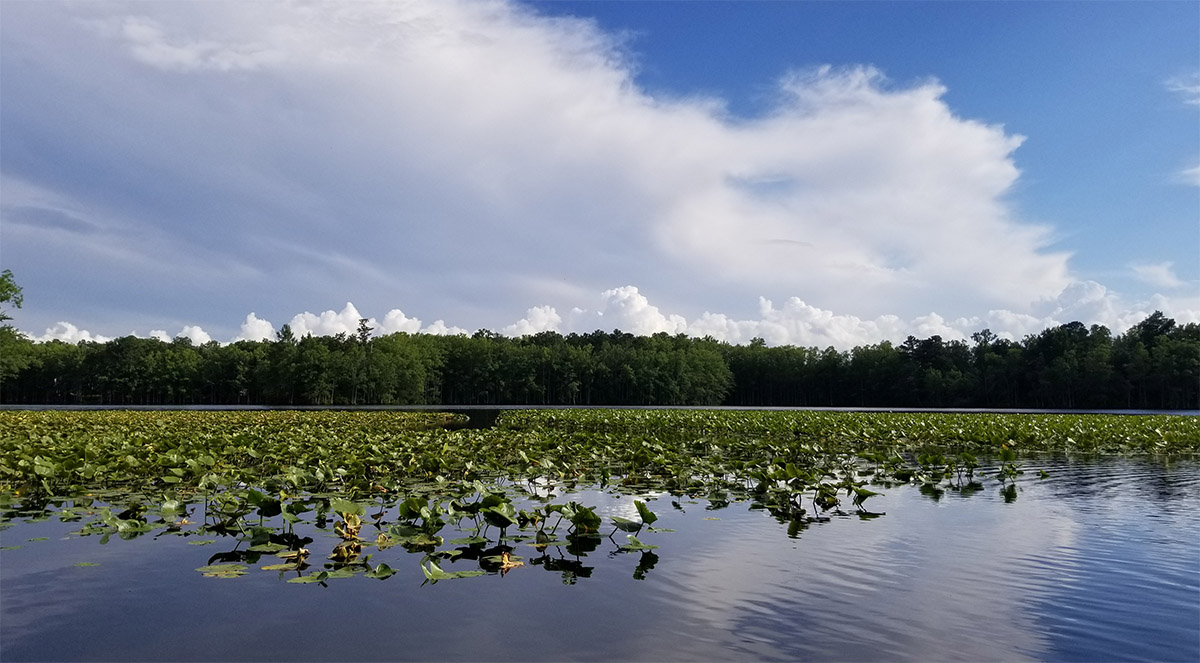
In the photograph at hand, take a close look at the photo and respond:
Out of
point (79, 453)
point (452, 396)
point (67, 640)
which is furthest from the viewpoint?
point (452, 396)

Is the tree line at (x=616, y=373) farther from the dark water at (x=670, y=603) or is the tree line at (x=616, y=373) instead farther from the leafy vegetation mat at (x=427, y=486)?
the dark water at (x=670, y=603)

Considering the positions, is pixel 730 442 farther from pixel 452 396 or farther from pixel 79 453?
pixel 452 396

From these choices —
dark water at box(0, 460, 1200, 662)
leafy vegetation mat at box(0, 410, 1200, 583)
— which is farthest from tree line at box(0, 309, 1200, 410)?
dark water at box(0, 460, 1200, 662)

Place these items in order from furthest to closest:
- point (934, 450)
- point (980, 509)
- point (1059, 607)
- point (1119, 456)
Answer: point (934, 450)
point (1119, 456)
point (980, 509)
point (1059, 607)

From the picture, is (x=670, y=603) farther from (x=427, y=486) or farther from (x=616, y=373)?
(x=616, y=373)

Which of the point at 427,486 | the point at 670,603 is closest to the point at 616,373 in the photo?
the point at 427,486

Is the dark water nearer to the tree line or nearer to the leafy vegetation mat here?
the leafy vegetation mat

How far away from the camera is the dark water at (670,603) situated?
5105 mm

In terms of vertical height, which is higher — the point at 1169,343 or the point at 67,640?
the point at 1169,343

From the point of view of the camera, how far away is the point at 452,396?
4176 inches

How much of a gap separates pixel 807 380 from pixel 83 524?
107403mm

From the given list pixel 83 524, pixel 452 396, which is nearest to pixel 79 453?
pixel 83 524

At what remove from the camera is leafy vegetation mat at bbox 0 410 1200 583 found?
7.61m

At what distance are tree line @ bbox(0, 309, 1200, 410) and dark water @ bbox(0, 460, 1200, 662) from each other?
285 feet
